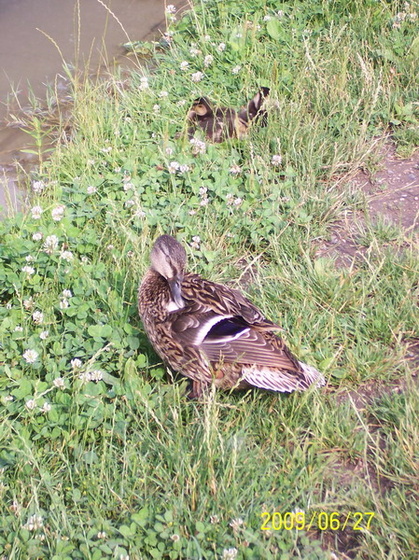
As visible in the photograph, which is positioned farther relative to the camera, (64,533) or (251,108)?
(251,108)

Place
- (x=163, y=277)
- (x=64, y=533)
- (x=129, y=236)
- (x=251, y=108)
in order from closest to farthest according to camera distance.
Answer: (x=64, y=533), (x=163, y=277), (x=129, y=236), (x=251, y=108)

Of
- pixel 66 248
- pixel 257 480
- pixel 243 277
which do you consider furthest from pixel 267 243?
pixel 257 480

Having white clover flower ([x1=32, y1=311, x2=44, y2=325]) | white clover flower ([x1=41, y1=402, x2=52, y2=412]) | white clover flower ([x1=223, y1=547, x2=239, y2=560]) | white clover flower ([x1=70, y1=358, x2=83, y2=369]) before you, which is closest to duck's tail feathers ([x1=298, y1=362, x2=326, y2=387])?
white clover flower ([x1=223, y1=547, x2=239, y2=560])

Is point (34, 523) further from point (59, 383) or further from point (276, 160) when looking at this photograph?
point (276, 160)

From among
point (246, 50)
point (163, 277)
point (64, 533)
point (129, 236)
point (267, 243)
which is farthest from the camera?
point (246, 50)

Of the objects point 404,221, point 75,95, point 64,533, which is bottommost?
point 404,221

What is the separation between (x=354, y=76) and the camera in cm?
595

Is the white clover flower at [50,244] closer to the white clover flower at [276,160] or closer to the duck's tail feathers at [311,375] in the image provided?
the duck's tail feathers at [311,375]

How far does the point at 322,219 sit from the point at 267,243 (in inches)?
17.6

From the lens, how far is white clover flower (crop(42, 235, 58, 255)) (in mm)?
4277

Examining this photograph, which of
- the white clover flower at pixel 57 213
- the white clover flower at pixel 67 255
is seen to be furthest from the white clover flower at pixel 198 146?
the white clover flower at pixel 67 255

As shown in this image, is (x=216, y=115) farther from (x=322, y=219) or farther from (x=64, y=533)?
(x=64, y=533)

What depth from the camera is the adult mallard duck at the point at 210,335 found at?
12.0 ft
